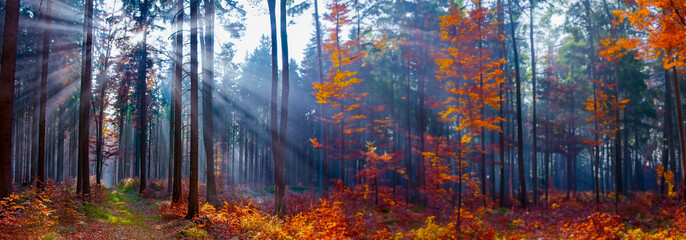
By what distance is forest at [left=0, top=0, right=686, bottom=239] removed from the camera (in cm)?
1170

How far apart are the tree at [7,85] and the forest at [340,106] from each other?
0.12ft

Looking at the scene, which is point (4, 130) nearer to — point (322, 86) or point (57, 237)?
point (57, 237)

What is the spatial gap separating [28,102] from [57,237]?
21.6 meters

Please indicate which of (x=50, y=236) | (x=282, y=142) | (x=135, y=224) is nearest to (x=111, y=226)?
(x=135, y=224)

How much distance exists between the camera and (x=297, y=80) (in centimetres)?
3869

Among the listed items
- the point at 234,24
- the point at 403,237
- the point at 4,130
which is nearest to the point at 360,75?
the point at 234,24

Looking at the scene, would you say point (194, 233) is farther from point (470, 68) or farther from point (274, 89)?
point (470, 68)

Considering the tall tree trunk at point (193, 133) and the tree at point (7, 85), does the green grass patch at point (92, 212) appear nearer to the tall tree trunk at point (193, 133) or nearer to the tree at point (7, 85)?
the tall tree trunk at point (193, 133)

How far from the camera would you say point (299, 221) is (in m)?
11.9

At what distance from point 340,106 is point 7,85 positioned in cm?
1544

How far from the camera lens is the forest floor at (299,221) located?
9.99 m

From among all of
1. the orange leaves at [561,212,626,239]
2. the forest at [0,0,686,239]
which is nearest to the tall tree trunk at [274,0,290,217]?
the forest at [0,0,686,239]

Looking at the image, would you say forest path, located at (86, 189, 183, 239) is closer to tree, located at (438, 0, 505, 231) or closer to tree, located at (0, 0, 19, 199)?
tree, located at (0, 0, 19, 199)

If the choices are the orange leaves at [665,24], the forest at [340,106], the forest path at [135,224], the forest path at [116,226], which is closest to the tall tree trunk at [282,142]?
the forest at [340,106]
